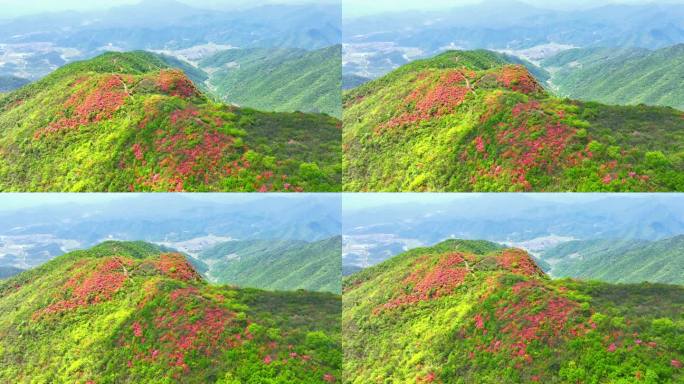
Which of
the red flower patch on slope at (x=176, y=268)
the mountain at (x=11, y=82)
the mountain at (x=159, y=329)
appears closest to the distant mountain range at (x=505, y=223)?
the mountain at (x=159, y=329)

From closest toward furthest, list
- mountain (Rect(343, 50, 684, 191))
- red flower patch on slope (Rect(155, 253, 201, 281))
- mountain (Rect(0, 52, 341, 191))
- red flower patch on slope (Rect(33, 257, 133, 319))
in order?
1. mountain (Rect(343, 50, 684, 191))
2. mountain (Rect(0, 52, 341, 191))
3. red flower patch on slope (Rect(33, 257, 133, 319))
4. red flower patch on slope (Rect(155, 253, 201, 281))

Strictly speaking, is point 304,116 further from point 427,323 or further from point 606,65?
point 606,65

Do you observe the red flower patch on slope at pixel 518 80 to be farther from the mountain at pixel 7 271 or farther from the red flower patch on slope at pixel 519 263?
the mountain at pixel 7 271

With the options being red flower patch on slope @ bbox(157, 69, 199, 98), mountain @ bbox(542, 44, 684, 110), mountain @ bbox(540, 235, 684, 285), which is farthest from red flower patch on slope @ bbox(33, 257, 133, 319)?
mountain @ bbox(542, 44, 684, 110)

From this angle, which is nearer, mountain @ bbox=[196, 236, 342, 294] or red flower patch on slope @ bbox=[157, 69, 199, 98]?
red flower patch on slope @ bbox=[157, 69, 199, 98]

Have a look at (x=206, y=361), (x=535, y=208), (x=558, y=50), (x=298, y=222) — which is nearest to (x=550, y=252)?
(x=535, y=208)

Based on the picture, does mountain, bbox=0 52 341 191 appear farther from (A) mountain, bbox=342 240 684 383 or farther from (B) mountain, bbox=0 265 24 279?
(B) mountain, bbox=0 265 24 279
